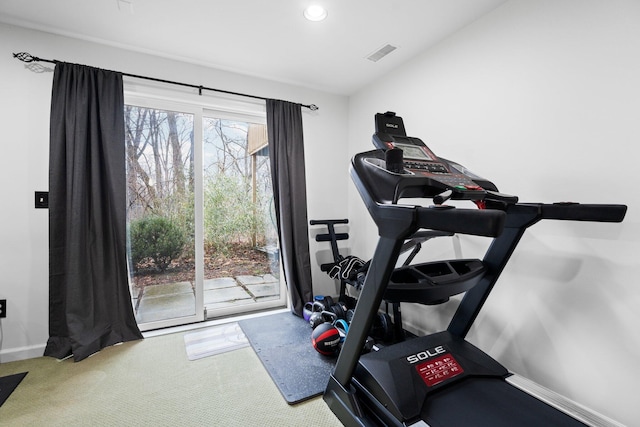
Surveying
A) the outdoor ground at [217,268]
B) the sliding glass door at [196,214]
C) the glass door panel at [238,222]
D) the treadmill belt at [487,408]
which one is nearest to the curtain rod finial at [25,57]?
the sliding glass door at [196,214]

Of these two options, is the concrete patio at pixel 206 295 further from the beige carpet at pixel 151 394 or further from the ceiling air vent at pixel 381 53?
the ceiling air vent at pixel 381 53

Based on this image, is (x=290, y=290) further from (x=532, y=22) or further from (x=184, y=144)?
(x=532, y=22)

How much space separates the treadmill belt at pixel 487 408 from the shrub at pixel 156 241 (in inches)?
94.6

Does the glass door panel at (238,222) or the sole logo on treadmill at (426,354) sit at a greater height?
the glass door panel at (238,222)

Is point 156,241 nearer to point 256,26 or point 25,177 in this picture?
point 25,177

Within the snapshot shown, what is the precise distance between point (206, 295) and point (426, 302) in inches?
91.8

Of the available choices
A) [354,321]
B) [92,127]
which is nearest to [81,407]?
[354,321]

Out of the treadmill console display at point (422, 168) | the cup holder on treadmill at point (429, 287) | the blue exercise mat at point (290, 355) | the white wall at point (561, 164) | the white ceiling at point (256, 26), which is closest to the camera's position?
the treadmill console display at point (422, 168)

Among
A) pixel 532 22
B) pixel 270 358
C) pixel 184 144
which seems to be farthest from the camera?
pixel 184 144

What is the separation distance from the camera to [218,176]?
9.61ft

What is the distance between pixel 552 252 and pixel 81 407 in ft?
9.27

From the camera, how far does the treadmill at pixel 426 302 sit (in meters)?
1.20

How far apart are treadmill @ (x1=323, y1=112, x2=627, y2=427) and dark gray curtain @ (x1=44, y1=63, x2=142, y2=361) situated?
1.88 m

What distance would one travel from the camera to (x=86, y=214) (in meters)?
2.22
